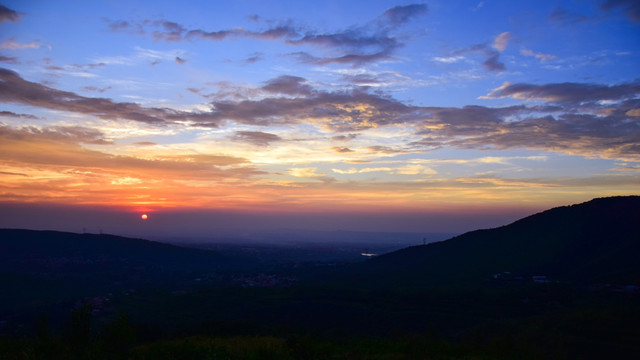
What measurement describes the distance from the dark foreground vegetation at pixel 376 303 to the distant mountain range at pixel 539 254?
20.7 inches

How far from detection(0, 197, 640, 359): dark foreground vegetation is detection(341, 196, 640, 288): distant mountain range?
53 cm

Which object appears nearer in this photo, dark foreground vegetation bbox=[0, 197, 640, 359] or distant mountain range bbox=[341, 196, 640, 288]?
dark foreground vegetation bbox=[0, 197, 640, 359]

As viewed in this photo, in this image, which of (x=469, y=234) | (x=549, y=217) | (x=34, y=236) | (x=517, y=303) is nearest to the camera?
(x=517, y=303)

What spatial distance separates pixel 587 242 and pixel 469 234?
3554 centimetres

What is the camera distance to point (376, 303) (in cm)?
7212

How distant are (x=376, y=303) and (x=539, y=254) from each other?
5834 centimetres

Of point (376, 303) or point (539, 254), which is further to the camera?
point (539, 254)

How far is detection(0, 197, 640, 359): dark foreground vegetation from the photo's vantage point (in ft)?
94.6

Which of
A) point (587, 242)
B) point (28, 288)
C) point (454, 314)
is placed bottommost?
point (28, 288)

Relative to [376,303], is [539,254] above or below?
above

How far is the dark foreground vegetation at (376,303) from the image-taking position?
28.8 meters

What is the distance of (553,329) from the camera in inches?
1763

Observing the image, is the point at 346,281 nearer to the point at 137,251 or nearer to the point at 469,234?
the point at 469,234

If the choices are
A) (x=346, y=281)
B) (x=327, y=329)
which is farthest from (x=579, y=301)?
(x=346, y=281)
